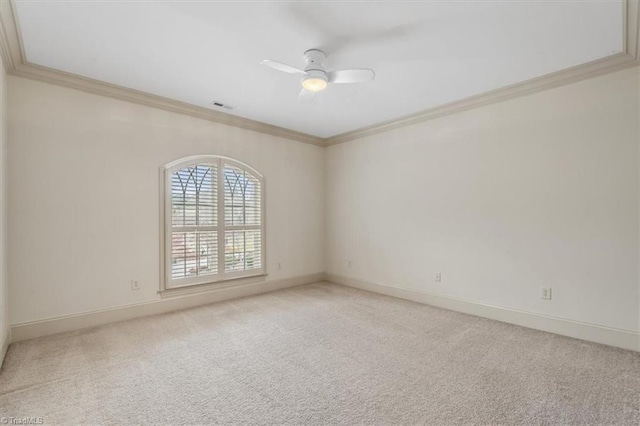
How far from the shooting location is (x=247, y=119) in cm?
473

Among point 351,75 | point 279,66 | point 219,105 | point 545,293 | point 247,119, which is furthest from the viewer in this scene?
point 247,119

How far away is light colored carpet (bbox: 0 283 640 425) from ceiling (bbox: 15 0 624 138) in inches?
109

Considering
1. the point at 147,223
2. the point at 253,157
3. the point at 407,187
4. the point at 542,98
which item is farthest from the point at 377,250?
the point at 147,223

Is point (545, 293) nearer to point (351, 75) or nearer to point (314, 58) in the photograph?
point (351, 75)

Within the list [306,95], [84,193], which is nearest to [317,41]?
[306,95]

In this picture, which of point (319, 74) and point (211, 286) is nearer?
point (319, 74)

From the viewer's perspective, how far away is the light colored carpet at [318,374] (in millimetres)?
1953

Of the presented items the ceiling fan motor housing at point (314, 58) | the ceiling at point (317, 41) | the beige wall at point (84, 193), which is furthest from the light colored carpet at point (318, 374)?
the ceiling at point (317, 41)

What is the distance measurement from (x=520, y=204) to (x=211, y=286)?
4147 millimetres

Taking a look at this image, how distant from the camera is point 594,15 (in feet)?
7.45

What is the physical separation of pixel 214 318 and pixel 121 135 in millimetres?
2480

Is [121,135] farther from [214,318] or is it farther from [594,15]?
[594,15]

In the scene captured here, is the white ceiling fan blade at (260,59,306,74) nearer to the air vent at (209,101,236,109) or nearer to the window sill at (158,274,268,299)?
the air vent at (209,101,236,109)

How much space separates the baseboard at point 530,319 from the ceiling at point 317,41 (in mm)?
2624
